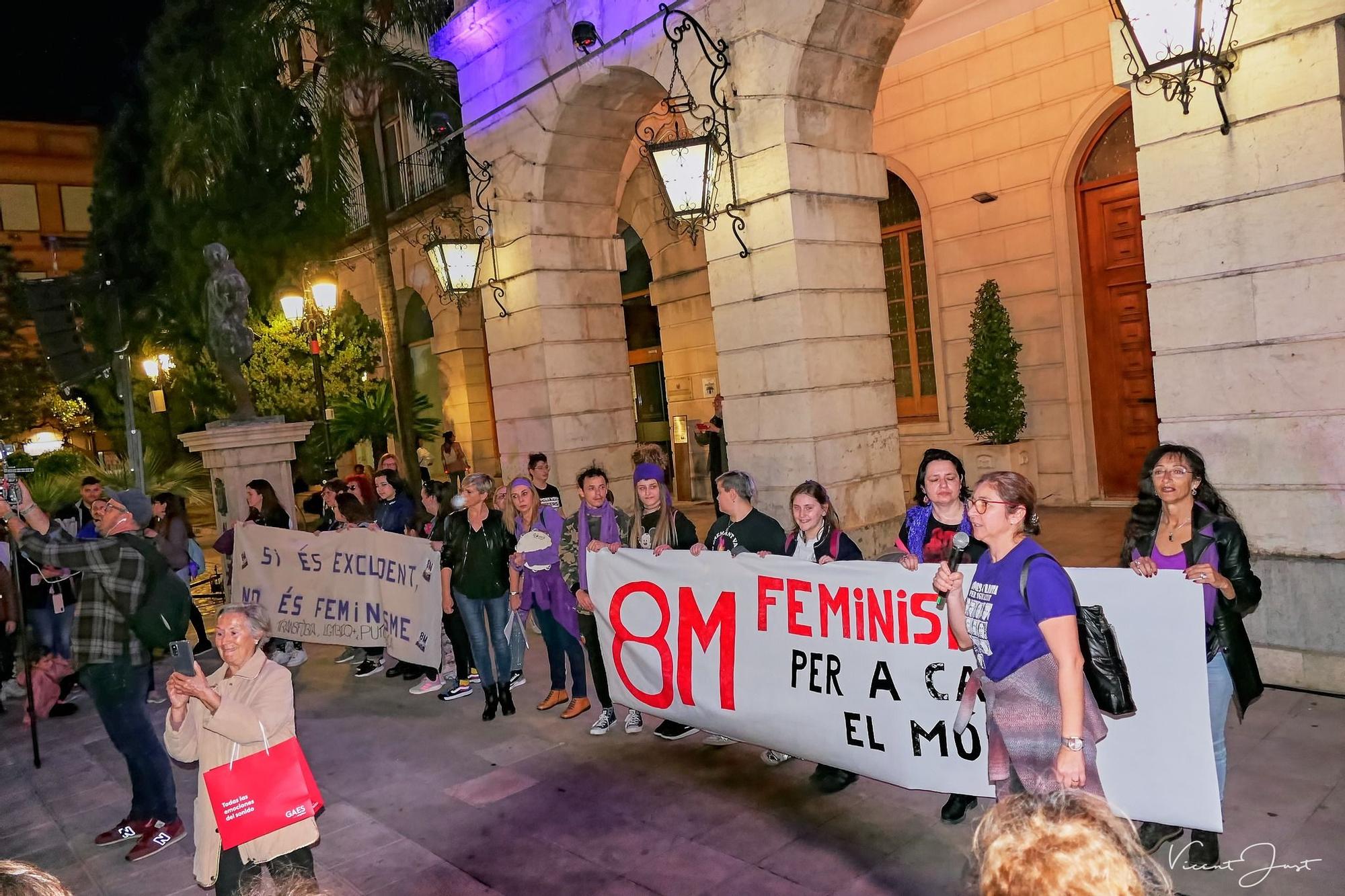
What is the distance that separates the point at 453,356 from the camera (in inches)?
885

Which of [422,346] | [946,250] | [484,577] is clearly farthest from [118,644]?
[422,346]

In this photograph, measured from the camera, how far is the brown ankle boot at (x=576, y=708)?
282 inches

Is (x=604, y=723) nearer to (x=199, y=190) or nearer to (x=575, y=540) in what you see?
(x=575, y=540)

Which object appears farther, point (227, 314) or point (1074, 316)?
point (227, 314)

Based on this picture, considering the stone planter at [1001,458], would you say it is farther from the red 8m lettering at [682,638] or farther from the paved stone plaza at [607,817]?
the red 8m lettering at [682,638]

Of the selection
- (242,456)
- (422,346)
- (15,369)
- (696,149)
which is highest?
(15,369)

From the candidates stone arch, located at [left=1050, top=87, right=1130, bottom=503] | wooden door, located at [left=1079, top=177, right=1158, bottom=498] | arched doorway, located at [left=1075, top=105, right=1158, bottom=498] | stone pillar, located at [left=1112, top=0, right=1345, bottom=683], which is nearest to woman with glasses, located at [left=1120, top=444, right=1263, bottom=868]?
stone pillar, located at [left=1112, top=0, right=1345, bottom=683]

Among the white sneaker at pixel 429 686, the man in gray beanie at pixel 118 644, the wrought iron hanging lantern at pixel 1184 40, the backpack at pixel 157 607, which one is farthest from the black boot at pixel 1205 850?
the white sneaker at pixel 429 686

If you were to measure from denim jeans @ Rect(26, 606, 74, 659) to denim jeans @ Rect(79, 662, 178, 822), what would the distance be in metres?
4.06

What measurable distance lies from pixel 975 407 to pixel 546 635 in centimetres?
737

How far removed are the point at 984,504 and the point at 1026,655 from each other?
1.85ft

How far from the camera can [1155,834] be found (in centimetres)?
440

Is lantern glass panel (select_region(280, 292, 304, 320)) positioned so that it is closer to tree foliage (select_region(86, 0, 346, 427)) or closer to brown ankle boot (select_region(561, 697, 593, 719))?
tree foliage (select_region(86, 0, 346, 427))

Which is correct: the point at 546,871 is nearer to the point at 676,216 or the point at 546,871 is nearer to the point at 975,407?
the point at 676,216
